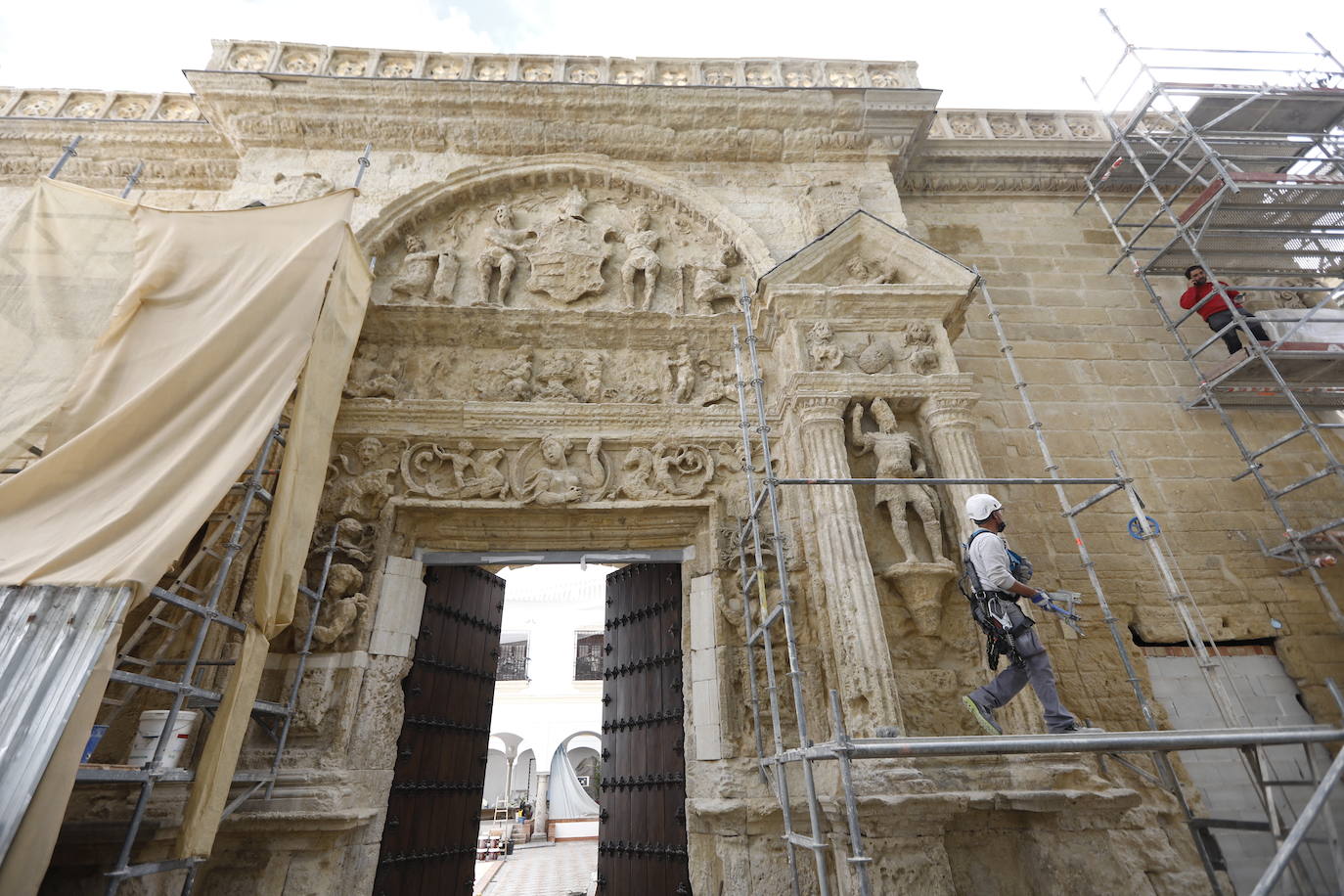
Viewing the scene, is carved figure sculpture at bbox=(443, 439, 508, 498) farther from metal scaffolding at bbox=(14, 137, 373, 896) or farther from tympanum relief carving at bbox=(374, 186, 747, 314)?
tympanum relief carving at bbox=(374, 186, 747, 314)

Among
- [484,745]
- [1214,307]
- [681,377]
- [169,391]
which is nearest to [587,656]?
[484,745]

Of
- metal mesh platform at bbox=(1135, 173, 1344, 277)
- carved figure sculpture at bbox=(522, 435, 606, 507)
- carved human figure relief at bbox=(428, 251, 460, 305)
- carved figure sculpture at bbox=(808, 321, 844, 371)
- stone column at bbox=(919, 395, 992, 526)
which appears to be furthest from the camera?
metal mesh platform at bbox=(1135, 173, 1344, 277)

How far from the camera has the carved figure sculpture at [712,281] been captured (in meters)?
5.17

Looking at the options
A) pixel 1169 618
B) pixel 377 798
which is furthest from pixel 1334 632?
pixel 377 798

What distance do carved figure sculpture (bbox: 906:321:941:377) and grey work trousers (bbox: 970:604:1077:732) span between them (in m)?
2.08

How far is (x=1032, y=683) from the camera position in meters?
2.96

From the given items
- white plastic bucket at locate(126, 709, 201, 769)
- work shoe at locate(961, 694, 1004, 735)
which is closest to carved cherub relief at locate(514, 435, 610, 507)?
white plastic bucket at locate(126, 709, 201, 769)

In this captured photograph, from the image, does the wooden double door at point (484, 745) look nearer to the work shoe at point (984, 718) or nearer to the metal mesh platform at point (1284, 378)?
the work shoe at point (984, 718)

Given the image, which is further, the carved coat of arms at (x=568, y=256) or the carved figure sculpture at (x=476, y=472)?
the carved coat of arms at (x=568, y=256)

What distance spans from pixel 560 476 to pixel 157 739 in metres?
2.43

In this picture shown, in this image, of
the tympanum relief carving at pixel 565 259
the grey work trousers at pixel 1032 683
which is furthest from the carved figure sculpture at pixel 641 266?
the grey work trousers at pixel 1032 683

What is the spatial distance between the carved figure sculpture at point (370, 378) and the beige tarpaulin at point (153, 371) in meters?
0.39

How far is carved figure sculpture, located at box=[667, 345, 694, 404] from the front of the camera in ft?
15.8

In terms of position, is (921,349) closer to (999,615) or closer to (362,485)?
(999,615)
